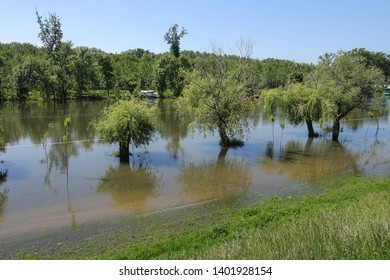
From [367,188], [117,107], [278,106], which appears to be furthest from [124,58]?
[367,188]

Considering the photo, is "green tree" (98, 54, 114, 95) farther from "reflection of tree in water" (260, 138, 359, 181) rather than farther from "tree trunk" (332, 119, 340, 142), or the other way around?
"reflection of tree in water" (260, 138, 359, 181)

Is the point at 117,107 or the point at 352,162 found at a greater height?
the point at 117,107

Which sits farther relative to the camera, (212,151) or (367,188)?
(212,151)

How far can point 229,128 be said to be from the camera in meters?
27.4

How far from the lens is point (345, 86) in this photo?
96.8 ft

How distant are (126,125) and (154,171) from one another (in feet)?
11.1

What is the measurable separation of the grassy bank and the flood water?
6.97 feet

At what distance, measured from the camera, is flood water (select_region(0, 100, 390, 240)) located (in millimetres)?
14688

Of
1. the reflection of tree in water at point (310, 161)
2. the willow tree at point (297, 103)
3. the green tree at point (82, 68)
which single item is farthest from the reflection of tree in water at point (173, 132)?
the green tree at point (82, 68)

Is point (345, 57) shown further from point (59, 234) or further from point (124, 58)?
point (124, 58)

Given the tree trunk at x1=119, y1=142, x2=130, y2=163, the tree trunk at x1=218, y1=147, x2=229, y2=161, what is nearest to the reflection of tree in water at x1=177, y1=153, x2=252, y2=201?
the tree trunk at x1=218, y1=147, x2=229, y2=161

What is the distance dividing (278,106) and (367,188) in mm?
18584

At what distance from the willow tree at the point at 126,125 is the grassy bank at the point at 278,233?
919 centimetres

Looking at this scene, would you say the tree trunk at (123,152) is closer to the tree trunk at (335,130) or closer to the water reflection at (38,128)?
the water reflection at (38,128)
